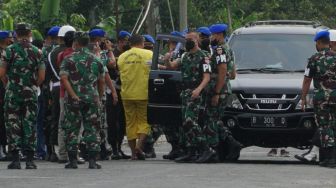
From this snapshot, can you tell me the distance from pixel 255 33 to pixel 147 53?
1711 millimetres

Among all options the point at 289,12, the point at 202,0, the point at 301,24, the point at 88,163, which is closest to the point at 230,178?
the point at 88,163

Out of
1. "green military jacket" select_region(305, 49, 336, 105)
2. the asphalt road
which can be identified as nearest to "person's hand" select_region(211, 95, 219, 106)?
the asphalt road

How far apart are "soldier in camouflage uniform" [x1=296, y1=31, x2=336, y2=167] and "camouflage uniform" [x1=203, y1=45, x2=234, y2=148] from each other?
3.70ft

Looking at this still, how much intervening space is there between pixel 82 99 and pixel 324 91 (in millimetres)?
3343

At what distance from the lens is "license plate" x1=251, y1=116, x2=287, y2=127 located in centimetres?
1673

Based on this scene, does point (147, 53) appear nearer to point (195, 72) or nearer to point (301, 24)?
point (195, 72)

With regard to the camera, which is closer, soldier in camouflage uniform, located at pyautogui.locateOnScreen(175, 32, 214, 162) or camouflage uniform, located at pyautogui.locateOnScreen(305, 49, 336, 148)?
camouflage uniform, located at pyautogui.locateOnScreen(305, 49, 336, 148)

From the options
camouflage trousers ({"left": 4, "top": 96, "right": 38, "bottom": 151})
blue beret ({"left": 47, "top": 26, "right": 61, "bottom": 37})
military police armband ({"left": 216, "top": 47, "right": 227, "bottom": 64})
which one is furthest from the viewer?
blue beret ({"left": 47, "top": 26, "right": 61, "bottom": 37})

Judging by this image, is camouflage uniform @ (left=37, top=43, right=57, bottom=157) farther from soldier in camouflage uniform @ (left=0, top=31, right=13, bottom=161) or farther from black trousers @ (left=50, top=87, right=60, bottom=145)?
soldier in camouflage uniform @ (left=0, top=31, right=13, bottom=161)

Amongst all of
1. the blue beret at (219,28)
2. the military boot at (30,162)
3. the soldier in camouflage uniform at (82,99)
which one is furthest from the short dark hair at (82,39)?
the blue beret at (219,28)

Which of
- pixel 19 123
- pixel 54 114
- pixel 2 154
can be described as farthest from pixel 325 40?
pixel 2 154

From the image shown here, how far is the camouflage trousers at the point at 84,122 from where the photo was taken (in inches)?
619

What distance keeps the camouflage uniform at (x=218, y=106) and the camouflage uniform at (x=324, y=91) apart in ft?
3.74

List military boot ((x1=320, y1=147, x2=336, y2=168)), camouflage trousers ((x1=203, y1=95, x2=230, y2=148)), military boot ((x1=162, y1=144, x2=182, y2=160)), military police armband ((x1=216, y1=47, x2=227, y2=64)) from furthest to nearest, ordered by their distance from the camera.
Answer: military boot ((x1=162, y1=144, x2=182, y2=160)) < camouflage trousers ((x1=203, y1=95, x2=230, y2=148)) < military police armband ((x1=216, y1=47, x2=227, y2=64)) < military boot ((x1=320, y1=147, x2=336, y2=168))
